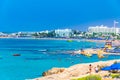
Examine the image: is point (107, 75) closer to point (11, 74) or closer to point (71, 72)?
point (71, 72)

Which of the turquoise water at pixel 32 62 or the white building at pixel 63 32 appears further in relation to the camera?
the white building at pixel 63 32

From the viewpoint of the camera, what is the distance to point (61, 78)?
2759 cm

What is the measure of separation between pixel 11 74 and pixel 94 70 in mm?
12352

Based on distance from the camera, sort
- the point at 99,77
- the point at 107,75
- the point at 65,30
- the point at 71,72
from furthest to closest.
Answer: the point at 65,30 < the point at 71,72 < the point at 107,75 < the point at 99,77

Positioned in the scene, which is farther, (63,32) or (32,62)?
(63,32)

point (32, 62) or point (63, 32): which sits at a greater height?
point (32, 62)

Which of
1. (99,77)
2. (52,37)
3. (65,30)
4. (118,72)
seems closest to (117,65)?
(118,72)

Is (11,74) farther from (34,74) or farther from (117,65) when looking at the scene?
(117,65)

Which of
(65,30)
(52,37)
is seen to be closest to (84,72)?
(52,37)

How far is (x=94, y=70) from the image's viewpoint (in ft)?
92.6

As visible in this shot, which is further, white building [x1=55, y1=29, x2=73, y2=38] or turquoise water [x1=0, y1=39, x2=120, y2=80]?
white building [x1=55, y1=29, x2=73, y2=38]

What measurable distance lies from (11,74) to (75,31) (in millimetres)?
156826

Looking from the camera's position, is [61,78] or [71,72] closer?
[61,78]

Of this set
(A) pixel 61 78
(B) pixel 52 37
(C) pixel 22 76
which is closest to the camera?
(A) pixel 61 78
